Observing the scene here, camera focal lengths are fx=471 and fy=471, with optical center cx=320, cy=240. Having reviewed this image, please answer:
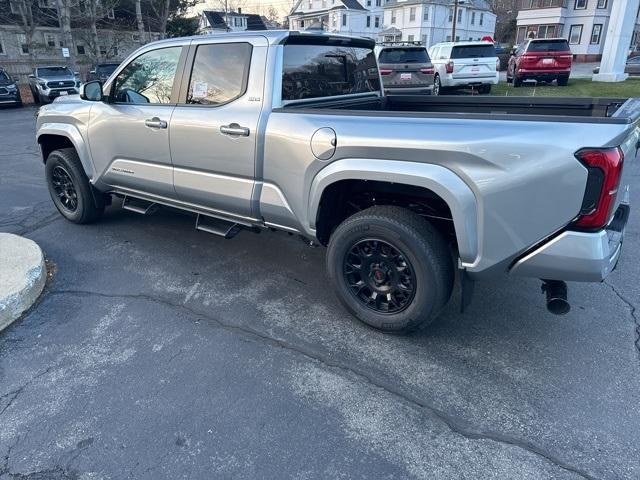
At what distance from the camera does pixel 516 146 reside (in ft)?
7.97

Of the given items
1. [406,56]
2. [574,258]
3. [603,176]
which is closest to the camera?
[603,176]

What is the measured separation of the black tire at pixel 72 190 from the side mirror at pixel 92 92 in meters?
0.79

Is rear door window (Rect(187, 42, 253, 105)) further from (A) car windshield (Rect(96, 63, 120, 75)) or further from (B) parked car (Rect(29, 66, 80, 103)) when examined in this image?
(A) car windshield (Rect(96, 63, 120, 75))

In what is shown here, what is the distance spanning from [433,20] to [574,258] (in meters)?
62.2

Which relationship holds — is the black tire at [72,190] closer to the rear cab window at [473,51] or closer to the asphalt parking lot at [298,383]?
the asphalt parking lot at [298,383]

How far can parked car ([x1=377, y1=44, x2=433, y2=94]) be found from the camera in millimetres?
13906

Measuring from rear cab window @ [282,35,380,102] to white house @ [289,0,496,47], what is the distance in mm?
57233

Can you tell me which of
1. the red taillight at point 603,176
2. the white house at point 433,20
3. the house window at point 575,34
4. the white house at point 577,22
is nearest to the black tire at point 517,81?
the red taillight at point 603,176

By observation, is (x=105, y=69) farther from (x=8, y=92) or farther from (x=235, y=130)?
(x=235, y=130)

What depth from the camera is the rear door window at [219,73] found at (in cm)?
357

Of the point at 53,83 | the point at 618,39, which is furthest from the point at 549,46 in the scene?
the point at 53,83

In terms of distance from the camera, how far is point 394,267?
3092 millimetres

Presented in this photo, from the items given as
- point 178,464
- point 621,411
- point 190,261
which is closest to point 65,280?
point 190,261

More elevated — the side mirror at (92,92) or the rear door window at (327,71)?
the rear door window at (327,71)
